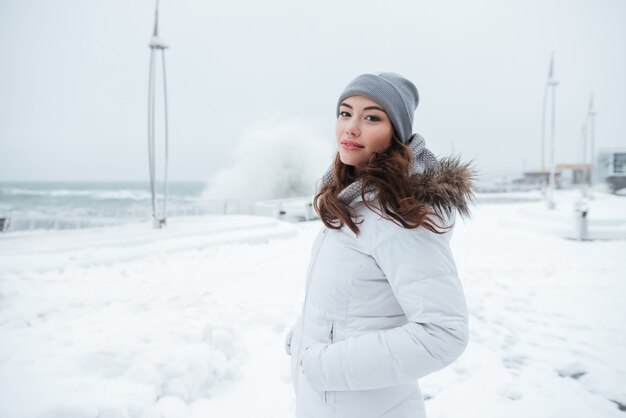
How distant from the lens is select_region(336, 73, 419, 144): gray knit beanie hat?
113cm

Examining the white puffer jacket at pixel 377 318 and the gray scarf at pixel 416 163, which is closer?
the white puffer jacket at pixel 377 318

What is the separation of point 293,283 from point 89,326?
2.86 meters

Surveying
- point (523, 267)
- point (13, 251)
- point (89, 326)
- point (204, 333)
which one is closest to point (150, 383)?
point (204, 333)

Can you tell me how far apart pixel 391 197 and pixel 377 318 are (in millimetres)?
371

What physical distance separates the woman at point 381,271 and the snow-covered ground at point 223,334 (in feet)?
5.43

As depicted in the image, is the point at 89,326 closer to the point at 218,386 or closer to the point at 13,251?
the point at 218,386

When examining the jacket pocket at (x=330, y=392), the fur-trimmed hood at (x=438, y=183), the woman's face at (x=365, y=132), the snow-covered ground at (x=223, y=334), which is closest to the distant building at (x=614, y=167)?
the snow-covered ground at (x=223, y=334)

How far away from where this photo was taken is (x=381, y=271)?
1032 mm

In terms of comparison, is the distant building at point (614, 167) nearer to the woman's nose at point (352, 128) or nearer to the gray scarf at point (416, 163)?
the gray scarf at point (416, 163)

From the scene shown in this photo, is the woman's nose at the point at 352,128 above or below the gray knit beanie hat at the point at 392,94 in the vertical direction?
below

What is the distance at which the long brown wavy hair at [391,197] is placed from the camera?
0.95 metres

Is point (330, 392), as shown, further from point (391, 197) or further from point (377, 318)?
point (391, 197)

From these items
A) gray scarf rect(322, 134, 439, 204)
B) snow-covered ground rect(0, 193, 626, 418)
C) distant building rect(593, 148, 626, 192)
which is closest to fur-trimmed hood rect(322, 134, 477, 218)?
gray scarf rect(322, 134, 439, 204)

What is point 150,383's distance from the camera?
2439 millimetres
